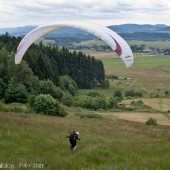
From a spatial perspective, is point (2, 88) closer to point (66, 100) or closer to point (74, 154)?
point (66, 100)

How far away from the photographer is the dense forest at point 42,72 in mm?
65938

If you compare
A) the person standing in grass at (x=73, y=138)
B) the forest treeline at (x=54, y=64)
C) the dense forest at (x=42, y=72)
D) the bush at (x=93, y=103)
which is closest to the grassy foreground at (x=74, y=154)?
the person standing in grass at (x=73, y=138)

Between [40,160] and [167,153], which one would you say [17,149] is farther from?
[167,153]

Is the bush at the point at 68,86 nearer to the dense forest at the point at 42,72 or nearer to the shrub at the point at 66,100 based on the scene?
the dense forest at the point at 42,72

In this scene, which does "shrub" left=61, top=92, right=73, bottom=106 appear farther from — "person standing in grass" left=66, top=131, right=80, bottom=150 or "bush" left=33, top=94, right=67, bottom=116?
"person standing in grass" left=66, top=131, right=80, bottom=150

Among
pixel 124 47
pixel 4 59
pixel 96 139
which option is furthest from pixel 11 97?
pixel 124 47

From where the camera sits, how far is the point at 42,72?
→ 84.0 metres

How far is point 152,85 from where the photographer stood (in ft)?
452

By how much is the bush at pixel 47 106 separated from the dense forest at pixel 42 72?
1733 centimetres

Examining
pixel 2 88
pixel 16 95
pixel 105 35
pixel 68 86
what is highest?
pixel 105 35

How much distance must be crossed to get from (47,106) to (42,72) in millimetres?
39671

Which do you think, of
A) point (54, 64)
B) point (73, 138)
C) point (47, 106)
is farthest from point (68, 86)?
point (73, 138)

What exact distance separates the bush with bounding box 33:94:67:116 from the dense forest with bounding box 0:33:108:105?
17.3m

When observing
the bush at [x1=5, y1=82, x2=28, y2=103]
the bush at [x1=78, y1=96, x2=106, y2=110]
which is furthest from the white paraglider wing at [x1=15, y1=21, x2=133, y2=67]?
the bush at [x1=78, y1=96, x2=106, y2=110]
